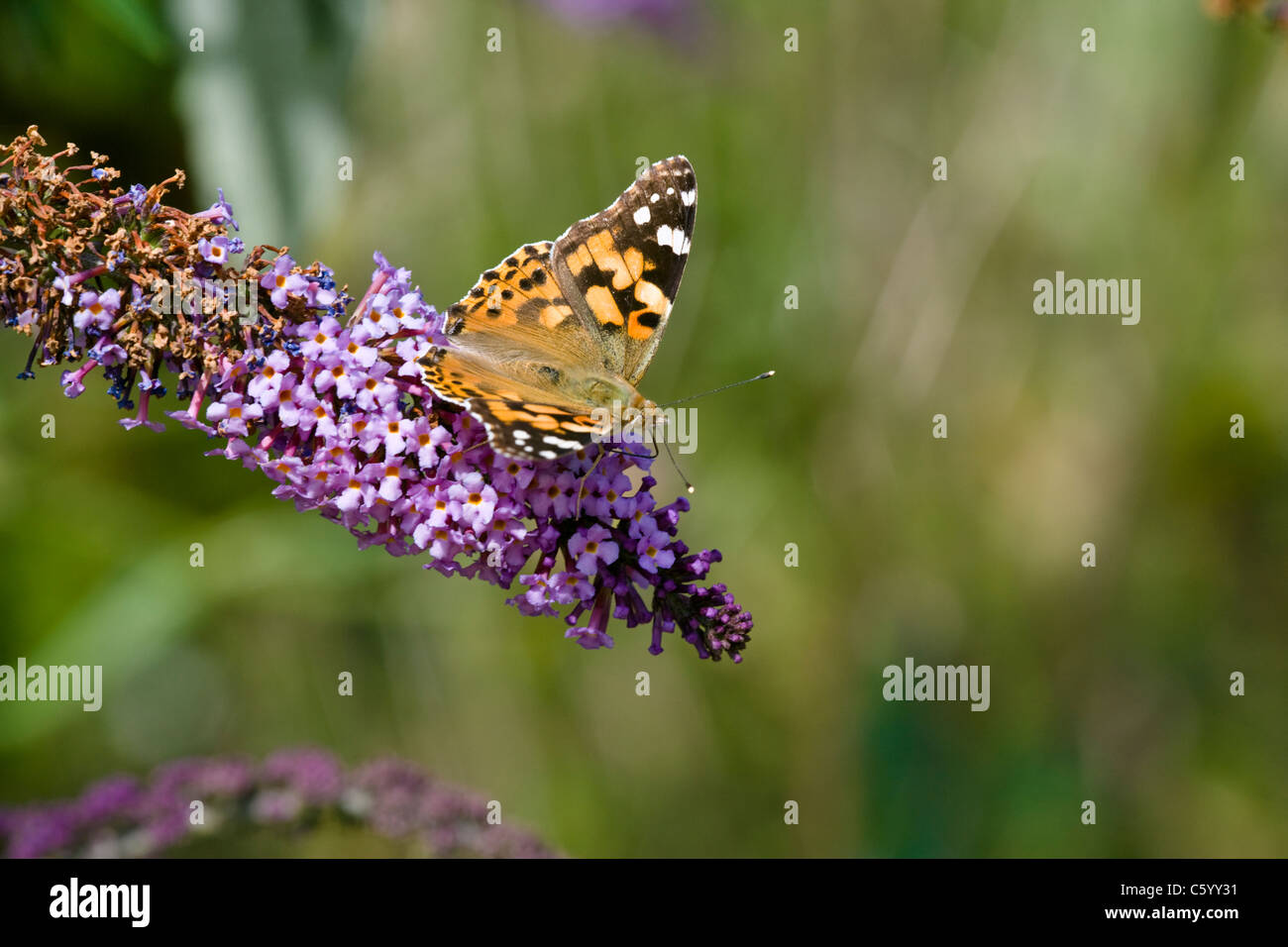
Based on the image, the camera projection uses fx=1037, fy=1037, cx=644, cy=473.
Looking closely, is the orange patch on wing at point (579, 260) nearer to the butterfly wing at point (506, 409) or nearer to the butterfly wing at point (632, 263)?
the butterfly wing at point (632, 263)

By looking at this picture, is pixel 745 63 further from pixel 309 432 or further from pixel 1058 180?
pixel 309 432

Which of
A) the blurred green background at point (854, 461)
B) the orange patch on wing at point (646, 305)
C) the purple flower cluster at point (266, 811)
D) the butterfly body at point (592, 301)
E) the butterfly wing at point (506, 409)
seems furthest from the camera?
the blurred green background at point (854, 461)

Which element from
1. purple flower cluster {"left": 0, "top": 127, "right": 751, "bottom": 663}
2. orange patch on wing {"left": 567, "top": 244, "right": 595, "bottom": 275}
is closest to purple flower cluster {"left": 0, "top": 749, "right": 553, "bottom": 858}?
purple flower cluster {"left": 0, "top": 127, "right": 751, "bottom": 663}

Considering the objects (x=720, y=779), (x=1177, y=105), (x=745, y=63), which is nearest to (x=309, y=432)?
(x=720, y=779)

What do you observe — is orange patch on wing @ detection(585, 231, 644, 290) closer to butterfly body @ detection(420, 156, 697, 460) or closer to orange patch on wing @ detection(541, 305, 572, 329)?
butterfly body @ detection(420, 156, 697, 460)

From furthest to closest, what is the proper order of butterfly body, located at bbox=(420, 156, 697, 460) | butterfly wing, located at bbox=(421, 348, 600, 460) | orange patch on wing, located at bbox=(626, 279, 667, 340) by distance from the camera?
orange patch on wing, located at bbox=(626, 279, 667, 340)
butterfly body, located at bbox=(420, 156, 697, 460)
butterfly wing, located at bbox=(421, 348, 600, 460)

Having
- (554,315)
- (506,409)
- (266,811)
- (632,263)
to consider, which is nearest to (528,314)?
(554,315)

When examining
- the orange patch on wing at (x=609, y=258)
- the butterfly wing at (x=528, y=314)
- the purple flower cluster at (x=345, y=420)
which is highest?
the orange patch on wing at (x=609, y=258)

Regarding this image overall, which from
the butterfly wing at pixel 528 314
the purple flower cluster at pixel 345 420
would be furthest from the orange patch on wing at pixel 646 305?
the purple flower cluster at pixel 345 420
